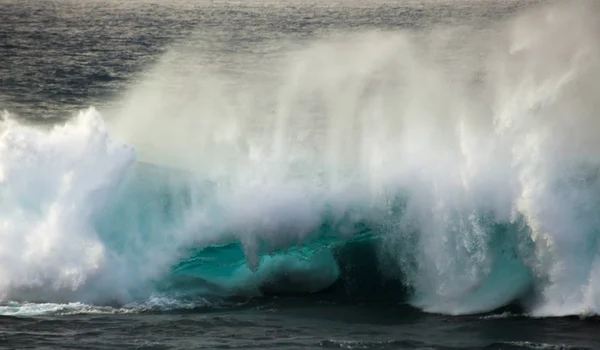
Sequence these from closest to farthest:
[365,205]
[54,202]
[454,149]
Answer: [54,202] → [454,149] → [365,205]

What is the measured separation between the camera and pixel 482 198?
80.9 feet

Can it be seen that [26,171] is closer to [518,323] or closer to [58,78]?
[518,323]

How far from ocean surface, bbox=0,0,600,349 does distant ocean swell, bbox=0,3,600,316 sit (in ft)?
0.17

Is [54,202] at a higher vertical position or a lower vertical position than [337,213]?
higher

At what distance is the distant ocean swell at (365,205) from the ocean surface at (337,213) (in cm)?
5

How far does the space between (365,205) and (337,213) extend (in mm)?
765

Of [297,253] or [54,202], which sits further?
[297,253]

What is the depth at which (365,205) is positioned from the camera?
26734 mm

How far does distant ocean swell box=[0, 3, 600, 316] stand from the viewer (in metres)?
23.6

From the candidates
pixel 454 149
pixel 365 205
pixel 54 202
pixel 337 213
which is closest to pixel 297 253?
pixel 337 213

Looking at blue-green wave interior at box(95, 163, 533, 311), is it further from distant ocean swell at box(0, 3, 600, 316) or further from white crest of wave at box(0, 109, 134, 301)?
white crest of wave at box(0, 109, 134, 301)

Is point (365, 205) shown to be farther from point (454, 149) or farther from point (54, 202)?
point (54, 202)

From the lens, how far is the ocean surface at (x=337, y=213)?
22047 millimetres

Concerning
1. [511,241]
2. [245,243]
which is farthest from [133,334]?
[511,241]
